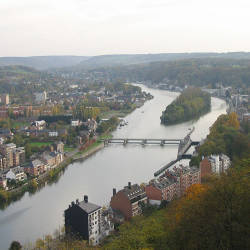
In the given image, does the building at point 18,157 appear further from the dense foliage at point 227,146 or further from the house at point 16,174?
the dense foliage at point 227,146

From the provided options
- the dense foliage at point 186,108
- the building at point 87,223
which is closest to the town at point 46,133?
the dense foliage at point 186,108

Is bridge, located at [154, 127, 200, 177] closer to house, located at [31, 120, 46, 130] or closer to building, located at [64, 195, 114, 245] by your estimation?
building, located at [64, 195, 114, 245]

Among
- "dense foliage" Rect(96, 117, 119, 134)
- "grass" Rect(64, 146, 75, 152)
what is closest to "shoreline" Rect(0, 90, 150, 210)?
"grass" Rect(64, 146, 75, 152)

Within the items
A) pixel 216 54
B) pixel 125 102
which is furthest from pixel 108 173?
pixel 216 54

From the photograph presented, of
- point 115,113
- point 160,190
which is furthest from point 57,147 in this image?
point 115,113

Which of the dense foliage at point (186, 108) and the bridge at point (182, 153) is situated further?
the dense foliage at point (186, 108)

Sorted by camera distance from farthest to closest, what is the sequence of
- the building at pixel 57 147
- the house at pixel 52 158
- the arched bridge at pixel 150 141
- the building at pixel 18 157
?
1. the arched bridge at pixel 150 141
2. the building at pixel 57 147
3. the building at pixel 18 157
4. the house at pixel 52 158
